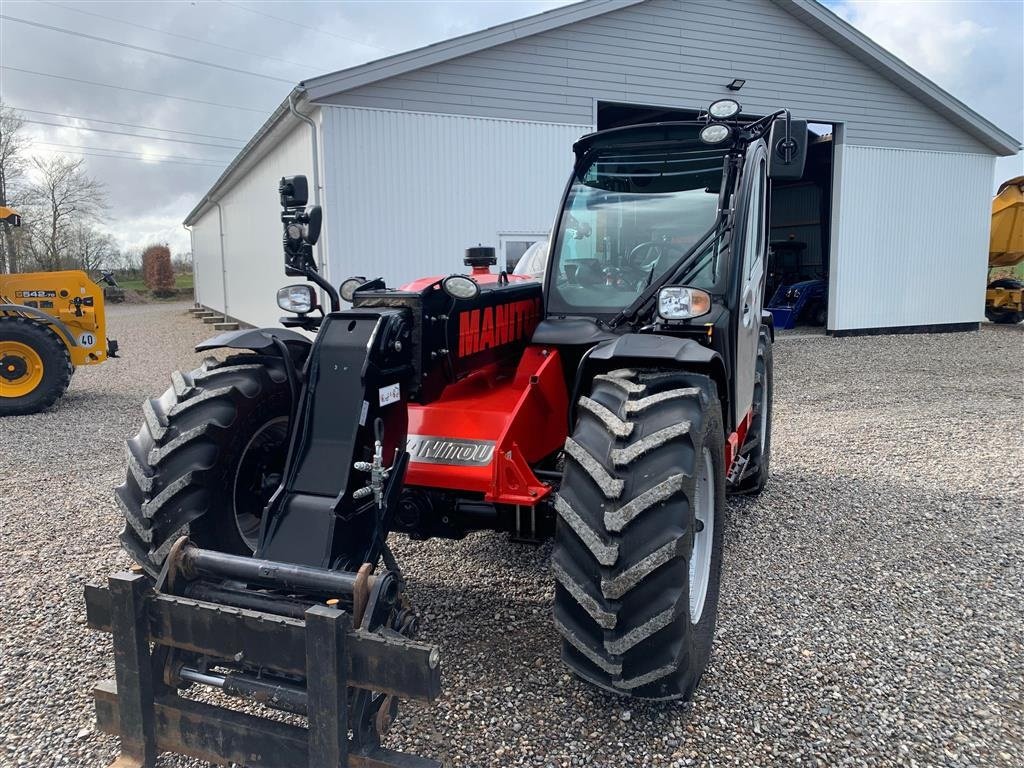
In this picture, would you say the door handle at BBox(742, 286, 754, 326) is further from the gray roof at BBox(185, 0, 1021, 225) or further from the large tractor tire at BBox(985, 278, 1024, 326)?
the large tractor tire at BBox(985, 278, 1024, 326)

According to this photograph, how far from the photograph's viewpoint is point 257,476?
3467mm

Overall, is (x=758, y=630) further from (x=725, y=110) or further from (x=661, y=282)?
(x=725, y=110)

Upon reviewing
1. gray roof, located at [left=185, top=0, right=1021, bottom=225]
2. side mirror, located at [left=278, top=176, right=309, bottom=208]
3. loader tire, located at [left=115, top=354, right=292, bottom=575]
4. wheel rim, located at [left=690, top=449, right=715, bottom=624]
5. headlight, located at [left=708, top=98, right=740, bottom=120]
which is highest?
gray roof, located at [left=185, top=0, right=1021, bottom=225]

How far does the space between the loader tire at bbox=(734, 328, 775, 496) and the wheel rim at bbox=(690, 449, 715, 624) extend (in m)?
2.07

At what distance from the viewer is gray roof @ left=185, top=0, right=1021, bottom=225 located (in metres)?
11.1

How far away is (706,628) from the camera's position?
3.15 meters

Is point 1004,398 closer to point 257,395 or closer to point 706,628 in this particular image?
point 706,628

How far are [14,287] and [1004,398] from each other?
13.3 meters

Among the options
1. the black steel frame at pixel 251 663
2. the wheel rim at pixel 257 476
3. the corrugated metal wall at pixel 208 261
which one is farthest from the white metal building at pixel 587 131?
the black steel frame at pixel 251 663

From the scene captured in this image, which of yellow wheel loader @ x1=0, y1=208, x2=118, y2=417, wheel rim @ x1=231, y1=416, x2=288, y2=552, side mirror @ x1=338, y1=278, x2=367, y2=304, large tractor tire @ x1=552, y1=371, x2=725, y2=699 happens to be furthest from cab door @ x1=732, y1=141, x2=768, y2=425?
yellow wheel loader @ x1=0, y1=208, x2=118, y2=417

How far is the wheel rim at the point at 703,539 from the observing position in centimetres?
329

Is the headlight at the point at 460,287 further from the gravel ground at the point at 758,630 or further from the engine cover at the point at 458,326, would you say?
the gravel ground at the point at 758,630

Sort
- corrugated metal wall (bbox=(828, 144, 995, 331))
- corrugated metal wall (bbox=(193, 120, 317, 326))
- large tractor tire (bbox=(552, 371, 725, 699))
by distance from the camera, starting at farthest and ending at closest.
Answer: corrugated metal wall (bbox=(828, 144, 995, 331)), corrugated metal wall (bbox=(193, 120, 317, 326)), large tractor tire (bbox=(552, 371, 725, 699))

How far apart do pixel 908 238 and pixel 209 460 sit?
711 inches
